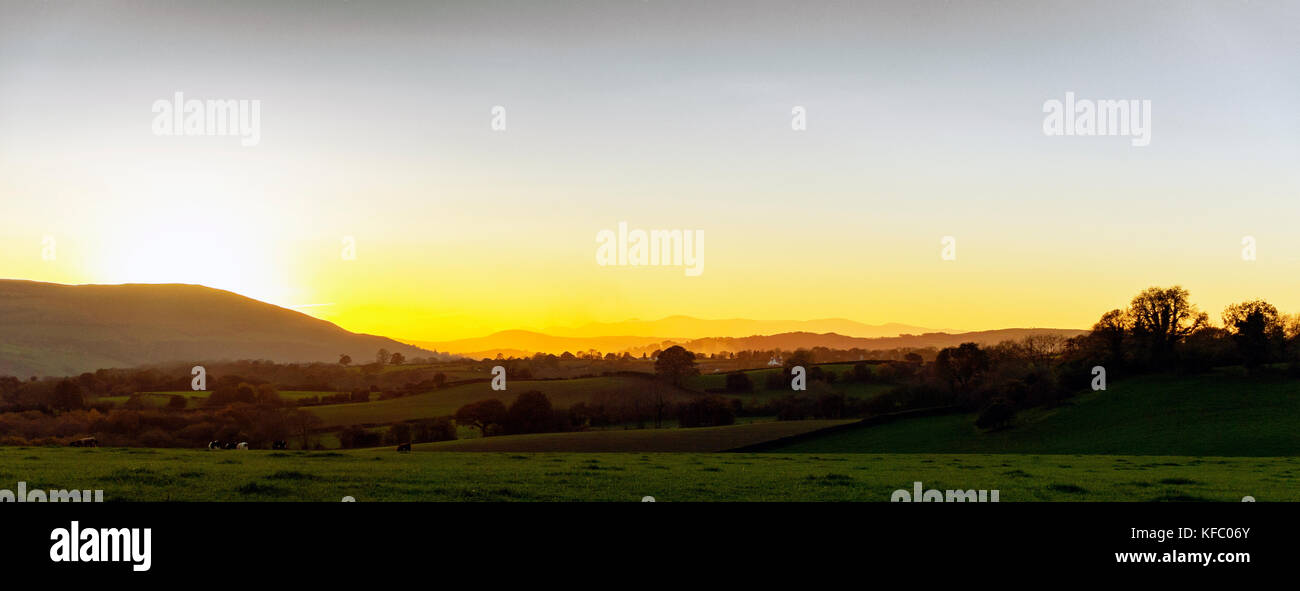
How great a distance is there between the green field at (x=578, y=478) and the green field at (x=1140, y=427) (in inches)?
1329

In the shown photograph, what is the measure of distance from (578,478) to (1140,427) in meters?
69.7

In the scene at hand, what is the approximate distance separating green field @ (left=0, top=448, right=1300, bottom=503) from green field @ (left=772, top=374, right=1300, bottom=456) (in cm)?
3375

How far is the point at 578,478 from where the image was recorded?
27.1 metres

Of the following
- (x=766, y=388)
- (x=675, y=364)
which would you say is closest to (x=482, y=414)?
(x=675, y=364)

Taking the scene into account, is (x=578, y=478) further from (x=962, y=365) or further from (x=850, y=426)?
(x=962, y=365)

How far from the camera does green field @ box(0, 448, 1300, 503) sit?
22578 mm

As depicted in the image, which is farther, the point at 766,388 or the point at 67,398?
the point at 766,388

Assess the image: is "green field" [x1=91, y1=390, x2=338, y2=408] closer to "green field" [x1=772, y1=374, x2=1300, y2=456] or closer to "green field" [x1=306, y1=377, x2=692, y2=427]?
"green field" [x1=306, y1=377, x2=692, y2=427]

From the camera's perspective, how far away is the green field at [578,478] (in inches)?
889

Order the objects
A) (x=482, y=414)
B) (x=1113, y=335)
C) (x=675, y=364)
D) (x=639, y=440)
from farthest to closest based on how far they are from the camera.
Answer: (x=675, y=364) < (x=1113, y=335) < (x=482, y=414) < (x=639, y=440)

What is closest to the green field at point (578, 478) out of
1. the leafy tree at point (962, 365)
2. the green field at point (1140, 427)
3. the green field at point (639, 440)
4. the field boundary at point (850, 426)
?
the green field at point (639, 440)

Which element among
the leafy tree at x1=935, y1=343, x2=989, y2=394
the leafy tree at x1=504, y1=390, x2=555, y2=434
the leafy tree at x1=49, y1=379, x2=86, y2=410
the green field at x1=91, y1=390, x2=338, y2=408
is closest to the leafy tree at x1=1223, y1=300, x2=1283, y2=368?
the leafy tree at x1=935, y1=343, x2=989, y2=394
